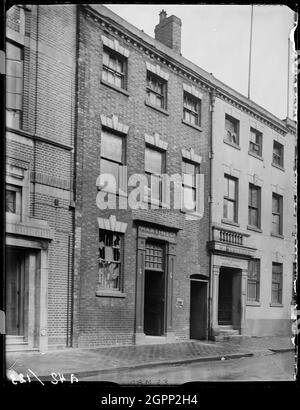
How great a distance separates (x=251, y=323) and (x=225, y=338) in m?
0.55

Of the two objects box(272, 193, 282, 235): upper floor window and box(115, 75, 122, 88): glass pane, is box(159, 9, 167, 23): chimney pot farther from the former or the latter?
box(272, 193, 282, 235): upper floor window

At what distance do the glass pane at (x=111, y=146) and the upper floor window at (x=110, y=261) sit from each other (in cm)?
129

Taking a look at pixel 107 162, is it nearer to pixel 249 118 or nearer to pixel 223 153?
pixel 223 153

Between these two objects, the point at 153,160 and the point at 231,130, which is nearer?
the point at 153,160

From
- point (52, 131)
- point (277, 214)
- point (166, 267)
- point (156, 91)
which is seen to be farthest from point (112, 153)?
→ point (277, 214)

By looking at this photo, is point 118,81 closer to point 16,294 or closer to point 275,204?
point 275,204

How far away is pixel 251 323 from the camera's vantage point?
27.6ft

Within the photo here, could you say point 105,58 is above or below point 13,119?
above

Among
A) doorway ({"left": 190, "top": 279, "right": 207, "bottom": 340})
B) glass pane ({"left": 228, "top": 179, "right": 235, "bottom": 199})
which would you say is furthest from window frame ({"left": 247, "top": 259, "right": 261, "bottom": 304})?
glass pane ({"left": 228, "top": 179, "right": 235, "bottom": 199})

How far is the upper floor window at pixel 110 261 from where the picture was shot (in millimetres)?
7867

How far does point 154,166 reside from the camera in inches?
324

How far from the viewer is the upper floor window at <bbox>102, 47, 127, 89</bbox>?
8.23 metres

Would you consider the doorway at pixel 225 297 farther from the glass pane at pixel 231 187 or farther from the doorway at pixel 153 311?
the glass pane at pixel 231 187

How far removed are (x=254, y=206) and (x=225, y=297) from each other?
166 centimetres
